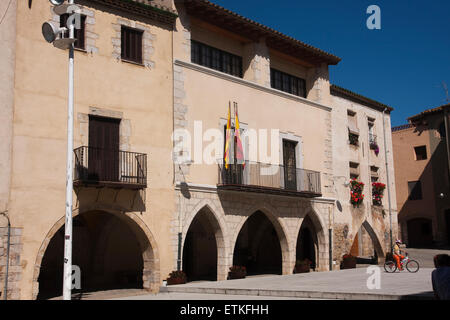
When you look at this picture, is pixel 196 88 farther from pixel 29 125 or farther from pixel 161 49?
pixel 29 125

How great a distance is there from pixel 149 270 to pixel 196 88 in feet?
21.8

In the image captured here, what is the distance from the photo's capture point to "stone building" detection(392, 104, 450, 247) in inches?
1448

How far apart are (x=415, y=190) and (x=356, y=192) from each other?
45.9 ft

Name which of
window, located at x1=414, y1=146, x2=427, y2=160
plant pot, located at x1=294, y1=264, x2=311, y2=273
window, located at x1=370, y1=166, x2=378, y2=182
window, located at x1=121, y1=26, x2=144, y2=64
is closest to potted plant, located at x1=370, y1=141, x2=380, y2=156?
window, located at x1=370, y1=166, x2=378, y2=182

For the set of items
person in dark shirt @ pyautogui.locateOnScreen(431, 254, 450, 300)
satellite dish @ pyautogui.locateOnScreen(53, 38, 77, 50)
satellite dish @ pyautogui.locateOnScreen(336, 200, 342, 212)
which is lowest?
person in dark shirt @ pyautogui.locateOnScreen(431, 254, 450, 300)

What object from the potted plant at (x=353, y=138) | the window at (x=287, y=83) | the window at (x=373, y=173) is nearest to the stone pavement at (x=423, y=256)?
the window at (x=373, y=173)

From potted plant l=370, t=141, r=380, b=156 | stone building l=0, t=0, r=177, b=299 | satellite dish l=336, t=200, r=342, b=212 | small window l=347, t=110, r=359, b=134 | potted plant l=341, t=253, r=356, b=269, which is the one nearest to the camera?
stone building l=0, t=0, r=177, b=299

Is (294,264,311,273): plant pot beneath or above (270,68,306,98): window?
beneath

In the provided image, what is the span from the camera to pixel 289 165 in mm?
22922

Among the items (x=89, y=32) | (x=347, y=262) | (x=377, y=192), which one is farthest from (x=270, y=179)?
(x=377, y=192)

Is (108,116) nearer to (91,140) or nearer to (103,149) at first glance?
(91,140)

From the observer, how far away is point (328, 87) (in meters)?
25.8

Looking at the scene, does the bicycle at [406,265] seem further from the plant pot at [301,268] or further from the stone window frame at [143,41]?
the stone window frame at [143,41]

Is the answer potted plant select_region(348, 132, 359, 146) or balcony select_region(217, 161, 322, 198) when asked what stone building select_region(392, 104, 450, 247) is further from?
balcony select_region(217, 161, 322, 198)
